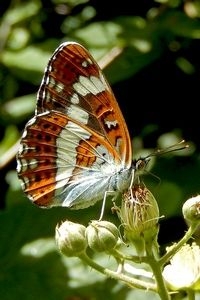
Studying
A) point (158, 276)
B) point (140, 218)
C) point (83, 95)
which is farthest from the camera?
point (83, 95)

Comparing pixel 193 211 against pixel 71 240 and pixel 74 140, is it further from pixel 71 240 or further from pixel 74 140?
pixel 74 140

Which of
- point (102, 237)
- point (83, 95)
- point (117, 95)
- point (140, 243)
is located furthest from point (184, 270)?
point (117, 95)

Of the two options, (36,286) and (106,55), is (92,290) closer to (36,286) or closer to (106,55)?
(36,286)

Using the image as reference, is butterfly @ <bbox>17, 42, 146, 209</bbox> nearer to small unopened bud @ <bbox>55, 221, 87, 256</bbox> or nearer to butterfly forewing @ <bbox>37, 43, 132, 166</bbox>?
butterfly forewing @ <bbox>37, 43, 132, 166</bbox>

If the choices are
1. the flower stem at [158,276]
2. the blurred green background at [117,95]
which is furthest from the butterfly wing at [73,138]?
the flower stem at [158,276]

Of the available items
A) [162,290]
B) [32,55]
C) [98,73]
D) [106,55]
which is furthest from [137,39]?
[162,290]

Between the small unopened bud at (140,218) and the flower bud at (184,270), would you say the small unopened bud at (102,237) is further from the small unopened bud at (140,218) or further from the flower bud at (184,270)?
the flower bud at (184,270)
